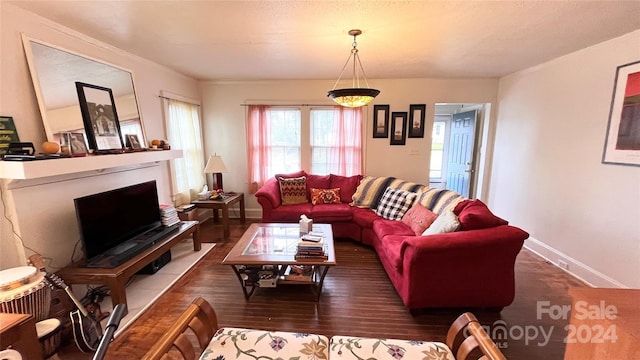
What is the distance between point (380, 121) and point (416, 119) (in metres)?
0.60

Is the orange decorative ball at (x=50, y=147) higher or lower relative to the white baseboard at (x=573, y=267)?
higher

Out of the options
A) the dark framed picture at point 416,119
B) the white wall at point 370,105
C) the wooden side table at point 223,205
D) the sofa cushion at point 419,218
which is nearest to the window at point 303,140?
the white wall at point 370,105

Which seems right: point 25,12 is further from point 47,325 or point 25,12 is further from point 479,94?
point 479,94

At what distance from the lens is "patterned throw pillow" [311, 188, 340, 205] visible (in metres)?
3.99

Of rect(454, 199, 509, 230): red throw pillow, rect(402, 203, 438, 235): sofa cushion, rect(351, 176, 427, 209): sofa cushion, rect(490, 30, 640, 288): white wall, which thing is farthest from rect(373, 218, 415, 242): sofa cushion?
rect(490, 30, 640, 288): white wall

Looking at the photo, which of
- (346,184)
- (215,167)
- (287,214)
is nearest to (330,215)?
(287,214)

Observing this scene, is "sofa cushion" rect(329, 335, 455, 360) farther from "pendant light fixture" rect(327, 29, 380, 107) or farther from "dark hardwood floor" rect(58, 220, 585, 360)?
"pendant light fixture" rect(327, 29, 380, 107)

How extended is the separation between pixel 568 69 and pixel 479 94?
1.35m

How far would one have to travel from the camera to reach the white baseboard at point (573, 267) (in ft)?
8.18

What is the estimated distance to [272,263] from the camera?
7.14 feet

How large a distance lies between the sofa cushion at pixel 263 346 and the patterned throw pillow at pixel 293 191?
2.71 meters

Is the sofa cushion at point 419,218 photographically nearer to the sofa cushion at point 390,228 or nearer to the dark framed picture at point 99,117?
the sofa cushion at point 390,228

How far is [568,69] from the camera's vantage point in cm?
289

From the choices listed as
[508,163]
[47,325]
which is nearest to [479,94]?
[508,163]
